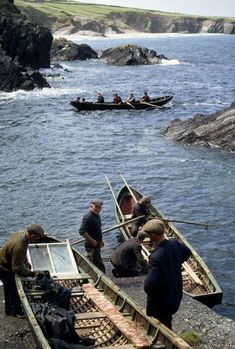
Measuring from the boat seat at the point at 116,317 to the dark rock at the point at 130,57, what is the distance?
319ft

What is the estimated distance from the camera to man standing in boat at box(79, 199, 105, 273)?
644 inches

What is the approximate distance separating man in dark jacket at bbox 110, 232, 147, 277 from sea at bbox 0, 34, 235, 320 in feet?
9.70

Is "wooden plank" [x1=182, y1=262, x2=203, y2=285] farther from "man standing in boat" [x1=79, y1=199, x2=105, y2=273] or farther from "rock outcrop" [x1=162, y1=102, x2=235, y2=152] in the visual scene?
"rock outcrop" [x1=162, y1=102, x2=235, y2=152]

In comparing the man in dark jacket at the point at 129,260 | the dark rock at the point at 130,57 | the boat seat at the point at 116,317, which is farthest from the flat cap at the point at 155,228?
the dark rock at the point at 130,57

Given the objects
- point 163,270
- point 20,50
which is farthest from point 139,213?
point 20,50

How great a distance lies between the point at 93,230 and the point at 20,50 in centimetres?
6492

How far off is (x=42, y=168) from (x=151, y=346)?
23.9m

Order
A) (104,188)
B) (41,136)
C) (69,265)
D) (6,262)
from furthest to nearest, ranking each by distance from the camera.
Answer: (41,136) → (104,188) → (69,265) → (6,262)

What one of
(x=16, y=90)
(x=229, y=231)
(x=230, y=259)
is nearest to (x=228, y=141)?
(x=229, y=231)

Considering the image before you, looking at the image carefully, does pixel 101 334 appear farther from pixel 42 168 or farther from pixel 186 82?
pixel 186 82

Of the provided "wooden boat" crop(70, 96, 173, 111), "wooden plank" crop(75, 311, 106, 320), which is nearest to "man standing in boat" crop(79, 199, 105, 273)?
"wooden plank" crop(75, 311, 106, 320)

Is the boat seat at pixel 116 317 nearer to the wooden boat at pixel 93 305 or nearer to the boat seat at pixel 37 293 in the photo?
the wooden boat at pixel 93 305

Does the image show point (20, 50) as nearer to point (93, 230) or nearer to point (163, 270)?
point (93, 230)

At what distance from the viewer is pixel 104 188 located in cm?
3069
